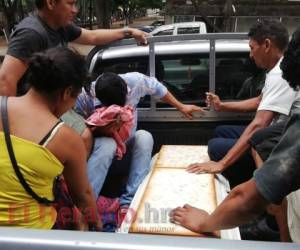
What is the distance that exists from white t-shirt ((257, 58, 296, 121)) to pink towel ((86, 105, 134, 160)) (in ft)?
3.01

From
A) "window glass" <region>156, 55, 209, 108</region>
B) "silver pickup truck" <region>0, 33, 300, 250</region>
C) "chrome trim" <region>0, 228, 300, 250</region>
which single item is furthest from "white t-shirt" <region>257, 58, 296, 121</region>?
"chrome trim" <region>0, 228, 300, 250</region>

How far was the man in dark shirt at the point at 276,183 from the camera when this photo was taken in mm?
1295

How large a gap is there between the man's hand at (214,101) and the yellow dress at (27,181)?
176 cm

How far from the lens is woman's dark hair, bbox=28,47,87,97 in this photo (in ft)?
5.77

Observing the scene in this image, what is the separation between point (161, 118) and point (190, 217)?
63.8 inches

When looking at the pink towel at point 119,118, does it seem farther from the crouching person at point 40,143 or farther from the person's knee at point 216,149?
the crouching person at point 40,143

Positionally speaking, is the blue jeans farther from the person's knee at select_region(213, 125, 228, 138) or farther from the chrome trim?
the chrome trim

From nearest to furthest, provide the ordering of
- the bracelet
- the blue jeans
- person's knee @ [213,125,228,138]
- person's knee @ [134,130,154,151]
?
the blue jeans < person's knee @ [134,130,154,151] < person's knee @ [213,125,228,138] < the bracelet

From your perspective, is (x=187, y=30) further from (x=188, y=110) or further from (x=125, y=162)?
(x=125, y=162)

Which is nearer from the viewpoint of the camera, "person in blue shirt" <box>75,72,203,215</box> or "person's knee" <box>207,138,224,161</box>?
"person in blue shirt" <box>75,72,203,215</box>

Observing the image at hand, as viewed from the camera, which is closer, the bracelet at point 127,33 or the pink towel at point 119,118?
the pink towel at point 119,118

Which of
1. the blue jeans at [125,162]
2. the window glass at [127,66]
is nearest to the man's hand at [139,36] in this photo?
the window glass at [127,66]

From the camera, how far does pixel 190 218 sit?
1.88 meters

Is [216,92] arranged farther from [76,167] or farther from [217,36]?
[76,167]
